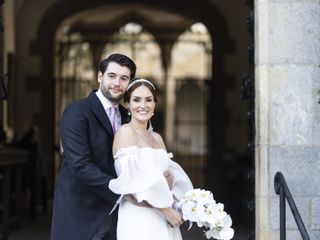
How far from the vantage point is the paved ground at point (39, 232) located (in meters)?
→ 7.31

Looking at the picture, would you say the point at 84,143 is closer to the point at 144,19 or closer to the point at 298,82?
the point at 298,82

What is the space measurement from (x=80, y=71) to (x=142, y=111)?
13228 mm

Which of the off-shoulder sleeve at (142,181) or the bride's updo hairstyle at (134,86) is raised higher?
the bride's updo hairstyle at (134,86)

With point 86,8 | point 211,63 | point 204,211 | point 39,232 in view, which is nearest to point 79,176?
point 204,211

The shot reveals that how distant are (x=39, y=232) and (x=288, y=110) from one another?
3.64 m

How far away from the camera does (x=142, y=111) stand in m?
3.55

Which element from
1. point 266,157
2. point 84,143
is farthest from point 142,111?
point 266,157

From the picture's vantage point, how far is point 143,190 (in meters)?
3.42

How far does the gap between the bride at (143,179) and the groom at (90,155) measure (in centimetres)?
12

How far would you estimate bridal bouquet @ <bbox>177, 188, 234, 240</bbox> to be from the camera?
11.3ft

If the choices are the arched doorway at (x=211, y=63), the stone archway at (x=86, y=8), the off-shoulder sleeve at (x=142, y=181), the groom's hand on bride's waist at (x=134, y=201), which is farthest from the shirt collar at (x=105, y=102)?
the arched doorway at (x=211, y=63)

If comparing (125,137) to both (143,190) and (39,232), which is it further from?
(39,232)

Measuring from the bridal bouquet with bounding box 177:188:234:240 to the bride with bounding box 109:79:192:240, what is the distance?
0.07 metres

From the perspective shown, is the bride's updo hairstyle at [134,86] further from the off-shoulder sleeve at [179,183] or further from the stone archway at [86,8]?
the stone archway at [86,8]
